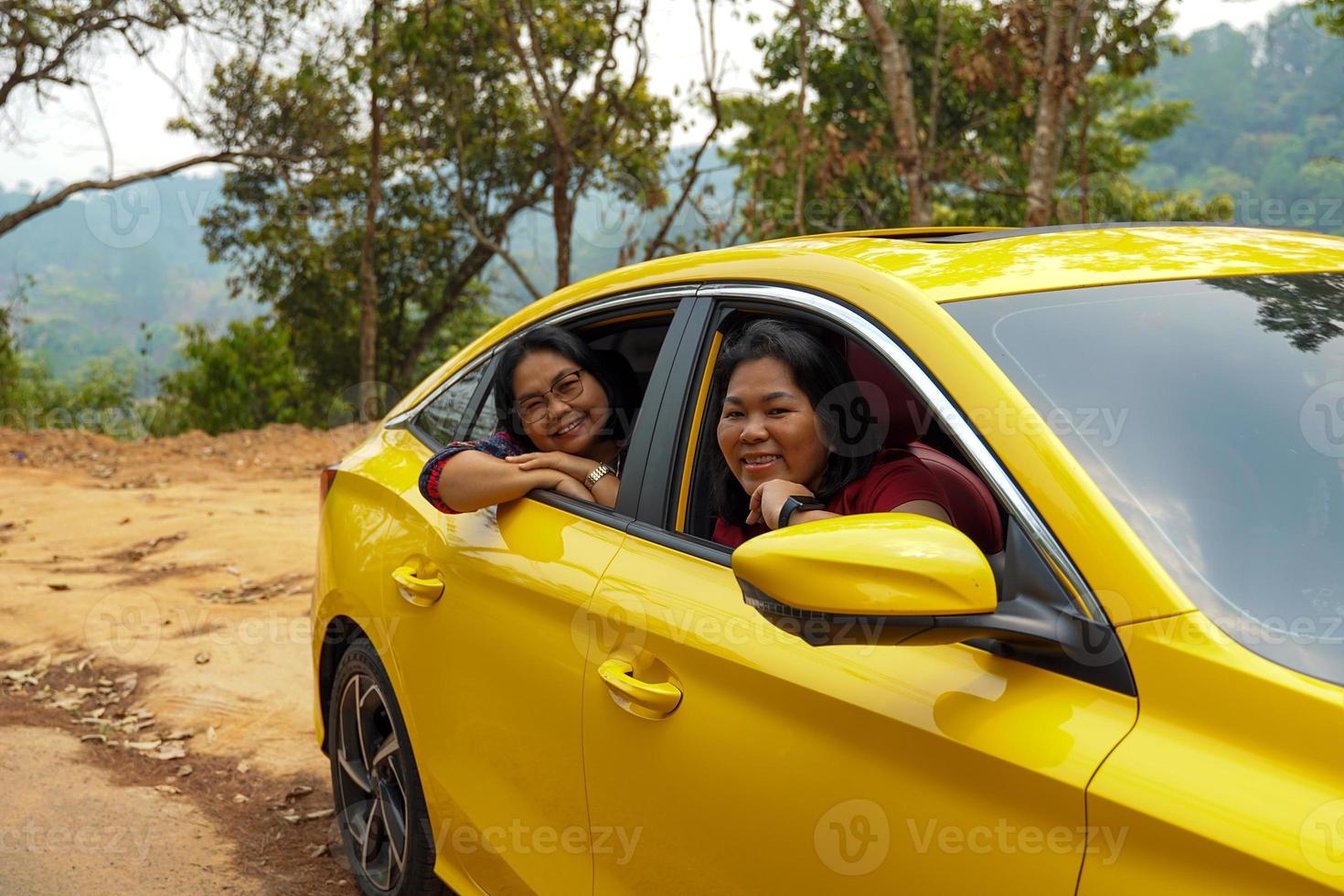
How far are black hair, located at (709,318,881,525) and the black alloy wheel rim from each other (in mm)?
1437

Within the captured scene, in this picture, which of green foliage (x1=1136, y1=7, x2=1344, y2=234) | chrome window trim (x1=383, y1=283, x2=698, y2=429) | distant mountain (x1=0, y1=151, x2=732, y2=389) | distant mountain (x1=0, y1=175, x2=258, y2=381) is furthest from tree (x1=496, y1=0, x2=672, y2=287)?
distant mountain (x1=0, y1=175, x2=258, y2=381)

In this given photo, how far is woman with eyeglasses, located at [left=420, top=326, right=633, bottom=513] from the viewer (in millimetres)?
2906

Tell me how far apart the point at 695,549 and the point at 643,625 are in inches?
6.8

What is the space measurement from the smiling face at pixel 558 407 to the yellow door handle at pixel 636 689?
104cm

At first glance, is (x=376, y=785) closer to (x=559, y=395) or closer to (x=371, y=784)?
(x=371, y=784)

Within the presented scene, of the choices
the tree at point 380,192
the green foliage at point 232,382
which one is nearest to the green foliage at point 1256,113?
the tree at point 380,192

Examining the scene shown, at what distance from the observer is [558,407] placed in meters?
3.24

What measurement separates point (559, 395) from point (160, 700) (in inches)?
136

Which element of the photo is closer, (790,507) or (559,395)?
(790,507)

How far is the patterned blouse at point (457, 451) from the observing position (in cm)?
300

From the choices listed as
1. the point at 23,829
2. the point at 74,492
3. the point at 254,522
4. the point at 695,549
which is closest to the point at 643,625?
the point at 695,549

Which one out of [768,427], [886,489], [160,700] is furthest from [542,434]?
[160,700]

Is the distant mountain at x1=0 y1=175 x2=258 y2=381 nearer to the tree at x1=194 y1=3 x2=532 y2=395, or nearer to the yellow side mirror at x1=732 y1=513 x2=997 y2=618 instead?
the tree at x1=194 y1=3 x2=532 y2=395

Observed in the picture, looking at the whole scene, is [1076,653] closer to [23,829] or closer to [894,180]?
[23,829]
